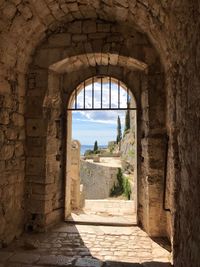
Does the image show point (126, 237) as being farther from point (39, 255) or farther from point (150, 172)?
point (39, 255)

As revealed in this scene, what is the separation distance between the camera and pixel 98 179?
16.5m

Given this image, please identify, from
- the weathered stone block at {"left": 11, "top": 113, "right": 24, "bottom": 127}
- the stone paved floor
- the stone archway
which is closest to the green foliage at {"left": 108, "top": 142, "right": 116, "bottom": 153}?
the stone archway

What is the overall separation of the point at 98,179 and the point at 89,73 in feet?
41.4

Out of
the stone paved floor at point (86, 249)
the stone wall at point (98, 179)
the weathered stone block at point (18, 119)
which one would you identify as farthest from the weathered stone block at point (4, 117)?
the stone wall at point (98, 179)

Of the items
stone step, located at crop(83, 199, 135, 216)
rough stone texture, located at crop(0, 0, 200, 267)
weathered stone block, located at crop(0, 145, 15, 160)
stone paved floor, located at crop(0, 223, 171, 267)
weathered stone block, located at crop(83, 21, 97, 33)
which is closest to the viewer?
rough stone texture, located at crop(0, 0, 200, 267)

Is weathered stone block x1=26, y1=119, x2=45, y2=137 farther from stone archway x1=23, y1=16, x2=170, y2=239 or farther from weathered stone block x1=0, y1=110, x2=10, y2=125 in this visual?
weathered stone block x1=0, y1=110, x2=10, y2=125

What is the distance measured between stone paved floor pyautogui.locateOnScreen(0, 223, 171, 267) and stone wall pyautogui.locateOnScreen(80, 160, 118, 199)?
11.4 metres

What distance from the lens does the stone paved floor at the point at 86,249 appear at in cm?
300

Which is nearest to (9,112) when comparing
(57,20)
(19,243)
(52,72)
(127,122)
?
(52,72)

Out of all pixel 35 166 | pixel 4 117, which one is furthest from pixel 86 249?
pixel 4 117

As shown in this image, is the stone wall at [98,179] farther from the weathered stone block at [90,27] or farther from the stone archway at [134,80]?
the weathered stone block at [90,27]

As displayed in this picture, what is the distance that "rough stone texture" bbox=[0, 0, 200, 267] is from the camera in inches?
89.9

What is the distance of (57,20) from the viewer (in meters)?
3.92

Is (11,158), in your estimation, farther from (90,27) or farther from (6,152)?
(90,27)
